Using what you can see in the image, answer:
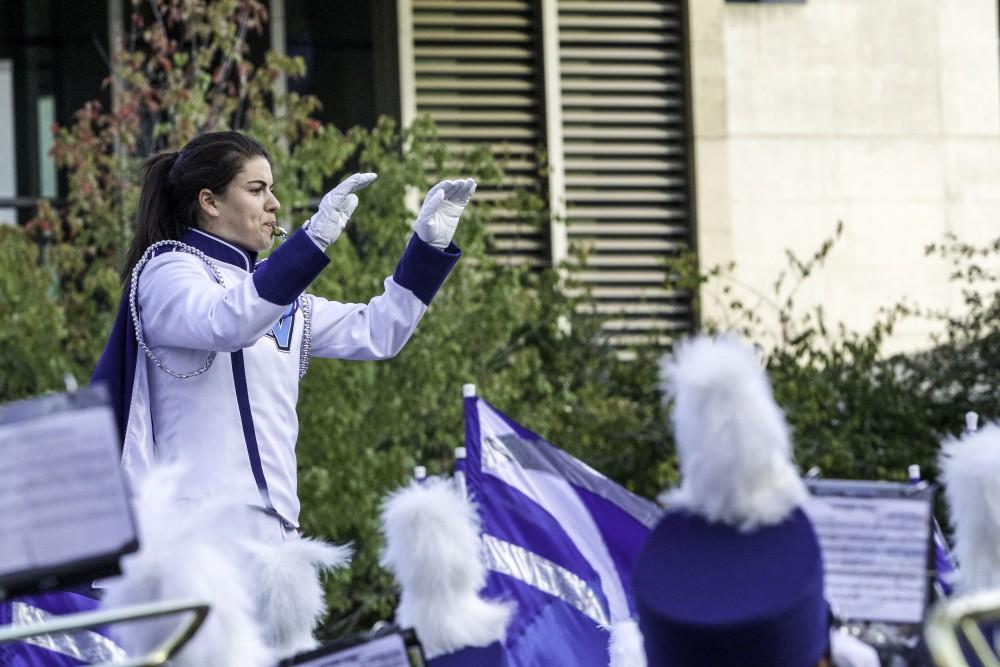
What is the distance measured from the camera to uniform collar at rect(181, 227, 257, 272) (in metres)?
4.93

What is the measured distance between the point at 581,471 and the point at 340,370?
2582mm

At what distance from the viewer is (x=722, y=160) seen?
44.4ft

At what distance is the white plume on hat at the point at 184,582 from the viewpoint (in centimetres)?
288

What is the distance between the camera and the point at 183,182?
16.5 feet

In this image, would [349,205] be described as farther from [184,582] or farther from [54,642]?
[184,582]

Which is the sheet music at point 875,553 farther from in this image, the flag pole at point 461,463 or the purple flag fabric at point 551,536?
the flag pole at point 461,463

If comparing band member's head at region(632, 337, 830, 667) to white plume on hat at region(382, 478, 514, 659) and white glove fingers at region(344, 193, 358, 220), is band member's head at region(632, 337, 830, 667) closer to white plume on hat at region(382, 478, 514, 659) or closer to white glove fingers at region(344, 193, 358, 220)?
white plume on hat at region(382, 478, 514, 659)

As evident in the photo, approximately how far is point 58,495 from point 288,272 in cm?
191

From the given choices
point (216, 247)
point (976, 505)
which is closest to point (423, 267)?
point (216, 247)

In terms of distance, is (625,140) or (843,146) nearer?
(625,140)

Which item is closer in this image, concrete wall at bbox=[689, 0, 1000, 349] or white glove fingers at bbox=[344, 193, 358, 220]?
white glove fingers at bbox=[344, 193, 358, 220]

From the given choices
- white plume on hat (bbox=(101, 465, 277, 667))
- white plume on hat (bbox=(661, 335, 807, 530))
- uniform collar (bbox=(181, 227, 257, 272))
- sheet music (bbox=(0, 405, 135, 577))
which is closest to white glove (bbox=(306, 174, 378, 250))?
uniform collar (bbox=(181, 227, 257, 272))

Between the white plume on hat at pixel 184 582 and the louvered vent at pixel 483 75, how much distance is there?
10117 mm

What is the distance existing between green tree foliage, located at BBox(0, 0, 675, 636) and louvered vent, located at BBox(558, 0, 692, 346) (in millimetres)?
2340
